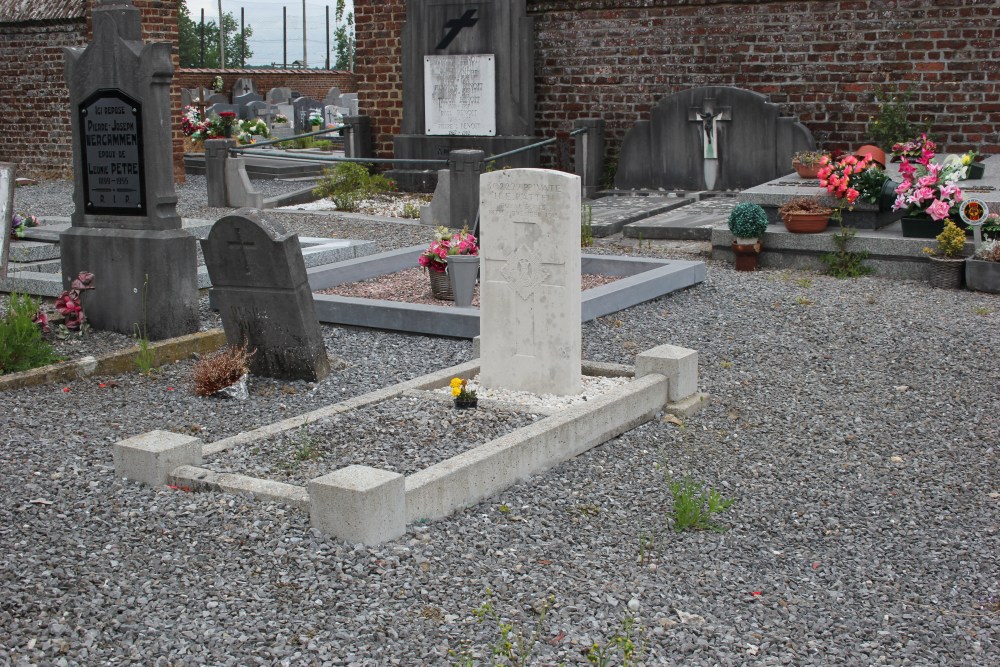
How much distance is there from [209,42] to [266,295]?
45.2 m

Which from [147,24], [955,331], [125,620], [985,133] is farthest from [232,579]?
[147,24]

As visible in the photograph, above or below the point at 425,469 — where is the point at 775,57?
above

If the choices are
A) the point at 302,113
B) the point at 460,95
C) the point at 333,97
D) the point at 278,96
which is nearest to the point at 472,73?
the point at 460,95

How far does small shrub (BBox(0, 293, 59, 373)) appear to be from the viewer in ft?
21.4

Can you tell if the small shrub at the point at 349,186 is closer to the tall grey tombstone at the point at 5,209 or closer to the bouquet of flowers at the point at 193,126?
the bouquet of flowers at the point at 193,126

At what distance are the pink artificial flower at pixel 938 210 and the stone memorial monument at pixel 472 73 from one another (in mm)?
6658

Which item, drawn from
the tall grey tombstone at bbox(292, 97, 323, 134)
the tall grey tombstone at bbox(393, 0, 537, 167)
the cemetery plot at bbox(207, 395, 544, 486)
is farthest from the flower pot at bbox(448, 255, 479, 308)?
the tall grey tombstone at bbox(292, 97, 323, 134)

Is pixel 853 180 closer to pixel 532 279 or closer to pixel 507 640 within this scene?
pixel 532 279

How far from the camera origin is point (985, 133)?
13.4 m

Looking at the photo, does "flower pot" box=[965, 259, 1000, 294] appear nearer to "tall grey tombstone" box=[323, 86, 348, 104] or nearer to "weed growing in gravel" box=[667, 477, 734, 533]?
"weed growing in gravel" box=[667, 477, 734, 533]

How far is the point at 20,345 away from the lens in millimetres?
6586

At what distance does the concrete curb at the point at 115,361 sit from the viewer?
644cm

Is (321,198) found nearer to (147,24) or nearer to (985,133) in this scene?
(147,24)

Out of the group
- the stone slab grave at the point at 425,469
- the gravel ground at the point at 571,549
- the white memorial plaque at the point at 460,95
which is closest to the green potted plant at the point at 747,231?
the gravel ground at the point at 571,549
